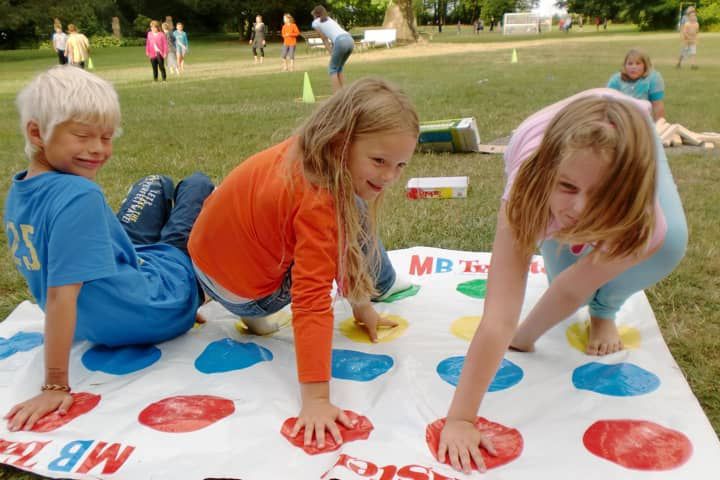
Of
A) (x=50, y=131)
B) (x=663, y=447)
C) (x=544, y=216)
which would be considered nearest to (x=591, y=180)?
(x=544, y=216)

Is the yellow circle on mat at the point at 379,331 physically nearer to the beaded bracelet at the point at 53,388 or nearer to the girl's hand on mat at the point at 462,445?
the girl's hand on mat at the point at 462,445

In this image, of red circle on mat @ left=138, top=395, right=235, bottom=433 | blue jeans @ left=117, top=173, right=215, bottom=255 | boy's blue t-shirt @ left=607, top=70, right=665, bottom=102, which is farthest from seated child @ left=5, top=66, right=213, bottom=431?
boy's blue t-shirt @ left=607, top=70, right=665, bottom=102

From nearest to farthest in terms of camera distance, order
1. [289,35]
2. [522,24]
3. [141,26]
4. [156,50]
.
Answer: [156,50] → [289,35] → [141,26] → [522,24]

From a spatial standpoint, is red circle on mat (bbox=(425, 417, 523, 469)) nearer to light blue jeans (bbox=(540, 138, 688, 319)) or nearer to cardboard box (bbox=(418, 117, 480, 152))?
light blue jeans (bbox=(540, 138, 688, 319))

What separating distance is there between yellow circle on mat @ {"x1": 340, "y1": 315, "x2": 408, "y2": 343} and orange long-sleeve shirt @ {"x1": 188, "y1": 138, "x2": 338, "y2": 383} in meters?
0.40

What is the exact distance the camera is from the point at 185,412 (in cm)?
179

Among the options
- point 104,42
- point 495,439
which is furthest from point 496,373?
point 104,42

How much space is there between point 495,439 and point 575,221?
623 mm

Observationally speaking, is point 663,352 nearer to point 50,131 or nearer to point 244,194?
point 244,194

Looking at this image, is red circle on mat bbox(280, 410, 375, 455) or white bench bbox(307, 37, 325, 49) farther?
white bench bbox(307, 37, 325, 49)

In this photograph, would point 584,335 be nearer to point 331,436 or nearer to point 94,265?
point 331,436

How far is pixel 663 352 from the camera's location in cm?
205

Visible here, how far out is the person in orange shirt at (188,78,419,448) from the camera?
170 cm

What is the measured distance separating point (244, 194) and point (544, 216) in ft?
2.95
